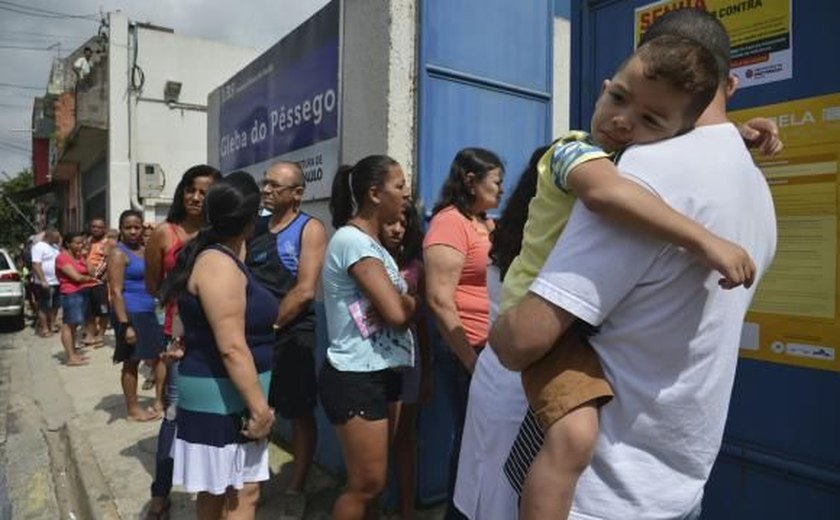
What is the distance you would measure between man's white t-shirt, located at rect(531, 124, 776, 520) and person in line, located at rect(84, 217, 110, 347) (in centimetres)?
844

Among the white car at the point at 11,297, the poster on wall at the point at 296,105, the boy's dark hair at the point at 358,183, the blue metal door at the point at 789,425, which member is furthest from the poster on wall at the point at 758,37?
the white car at the point at 11,297

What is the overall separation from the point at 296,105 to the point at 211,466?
272cm

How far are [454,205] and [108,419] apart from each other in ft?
13.6

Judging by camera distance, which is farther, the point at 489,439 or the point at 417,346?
the point at 417,346

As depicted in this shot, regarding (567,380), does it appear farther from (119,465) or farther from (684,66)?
(119,465)

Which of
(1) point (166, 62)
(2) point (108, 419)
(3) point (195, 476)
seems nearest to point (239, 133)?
(2) point (108, 419)

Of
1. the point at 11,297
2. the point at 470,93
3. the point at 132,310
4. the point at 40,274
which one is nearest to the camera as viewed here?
the point at 470,93

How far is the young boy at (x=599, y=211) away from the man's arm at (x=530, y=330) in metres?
0.05

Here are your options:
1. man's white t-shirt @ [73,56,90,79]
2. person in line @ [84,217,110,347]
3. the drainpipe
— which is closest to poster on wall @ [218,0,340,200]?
person in line @ [84,217,110,347]

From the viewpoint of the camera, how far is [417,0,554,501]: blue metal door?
3.38 meters

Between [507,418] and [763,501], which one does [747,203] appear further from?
[763,501]

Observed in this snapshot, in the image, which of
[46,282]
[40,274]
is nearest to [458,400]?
[46,282]

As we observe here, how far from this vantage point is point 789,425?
5.93 ft

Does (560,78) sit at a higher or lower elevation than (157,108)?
lower
